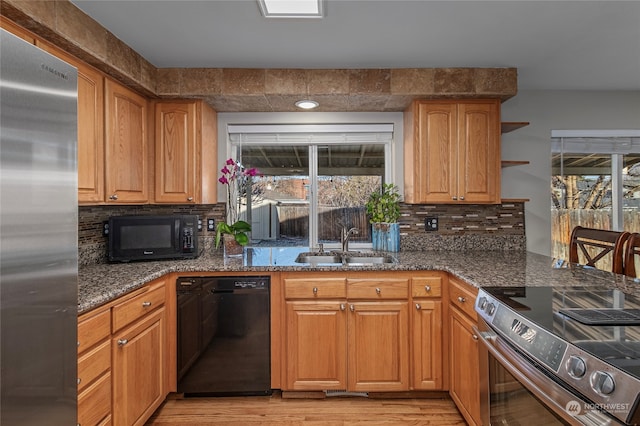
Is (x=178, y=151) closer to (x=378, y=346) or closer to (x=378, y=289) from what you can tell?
(x=378, y=289)

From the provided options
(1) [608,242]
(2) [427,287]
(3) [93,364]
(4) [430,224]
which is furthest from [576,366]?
(4) [430,224]

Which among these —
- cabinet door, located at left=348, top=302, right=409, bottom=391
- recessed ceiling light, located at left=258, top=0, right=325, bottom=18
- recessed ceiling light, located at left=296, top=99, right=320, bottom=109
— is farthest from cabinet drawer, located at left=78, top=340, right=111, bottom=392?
recessed ceiling light, located at left=296, top=99, right=320, bottom=109

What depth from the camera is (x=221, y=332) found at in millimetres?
2260

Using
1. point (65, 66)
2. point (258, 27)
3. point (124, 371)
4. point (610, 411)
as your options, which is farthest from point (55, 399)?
point (258, 27)

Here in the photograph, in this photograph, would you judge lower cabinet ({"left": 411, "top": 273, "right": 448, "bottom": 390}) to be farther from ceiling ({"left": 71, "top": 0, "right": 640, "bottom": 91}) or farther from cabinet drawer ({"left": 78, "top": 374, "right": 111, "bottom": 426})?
cabinet drawer ({"left": 78, "top": 374, "right": 111, "bottom": 426})

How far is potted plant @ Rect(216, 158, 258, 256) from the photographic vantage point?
2660mm

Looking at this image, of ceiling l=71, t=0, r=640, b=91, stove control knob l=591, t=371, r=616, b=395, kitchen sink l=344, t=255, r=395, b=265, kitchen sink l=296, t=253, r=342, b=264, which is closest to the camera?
stove control knob l=591, t=371, r=616, b=395

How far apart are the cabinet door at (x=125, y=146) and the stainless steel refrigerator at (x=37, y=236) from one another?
3.80 ft

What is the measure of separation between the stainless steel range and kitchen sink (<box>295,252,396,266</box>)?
119cm

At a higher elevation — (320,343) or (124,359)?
(124,359)

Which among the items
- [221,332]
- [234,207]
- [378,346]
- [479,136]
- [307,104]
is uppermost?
[307,104]

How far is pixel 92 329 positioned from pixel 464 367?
1.87 metres

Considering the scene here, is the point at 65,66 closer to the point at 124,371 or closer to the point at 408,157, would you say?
the point at 124,371

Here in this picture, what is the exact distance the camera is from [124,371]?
5.82 feet
